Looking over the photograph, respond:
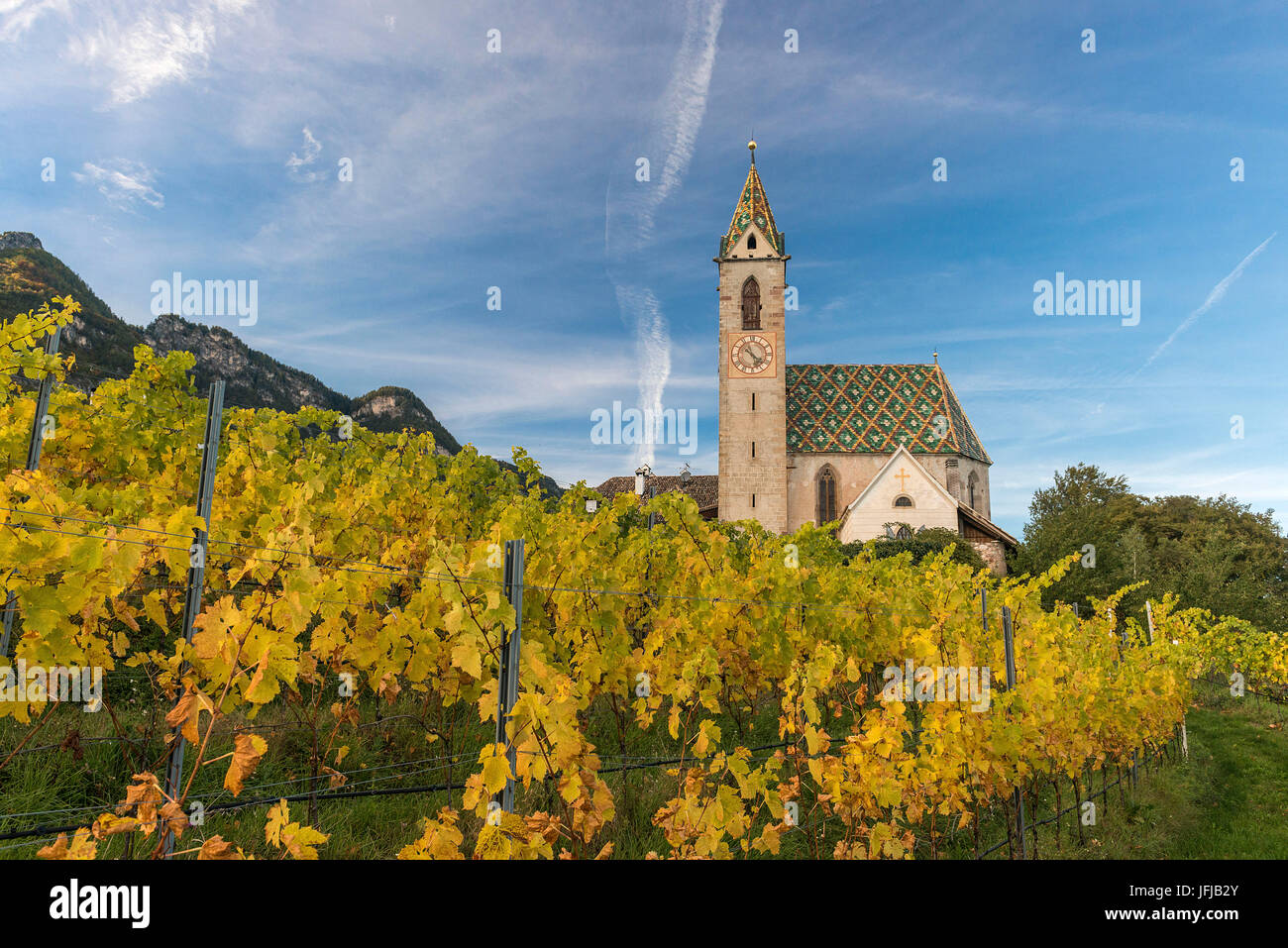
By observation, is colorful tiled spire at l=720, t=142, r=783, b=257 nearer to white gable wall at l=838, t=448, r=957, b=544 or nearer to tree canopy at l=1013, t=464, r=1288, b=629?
white gable wall at l=838, t=448, r=957, b=544

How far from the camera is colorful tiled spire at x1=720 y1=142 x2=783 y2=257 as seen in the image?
3403 centimetres

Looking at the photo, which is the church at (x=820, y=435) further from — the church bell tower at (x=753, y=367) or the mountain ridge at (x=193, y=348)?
the mountain ridge at (x=193, y=348)

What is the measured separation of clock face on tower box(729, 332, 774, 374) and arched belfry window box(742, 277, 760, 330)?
90 cm

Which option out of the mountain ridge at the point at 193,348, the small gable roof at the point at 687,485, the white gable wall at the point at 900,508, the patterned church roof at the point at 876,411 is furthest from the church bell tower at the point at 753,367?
the mountain ridge at the point at 193,348

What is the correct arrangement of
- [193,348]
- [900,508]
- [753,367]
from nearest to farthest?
[900,508], [753,367], [193,348]

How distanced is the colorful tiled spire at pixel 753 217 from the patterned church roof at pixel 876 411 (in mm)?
7326

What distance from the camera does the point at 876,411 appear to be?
35.1m

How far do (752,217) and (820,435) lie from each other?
11.9 metres

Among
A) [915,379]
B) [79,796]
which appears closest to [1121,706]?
[79,796]

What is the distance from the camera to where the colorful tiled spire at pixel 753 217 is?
34.0 m

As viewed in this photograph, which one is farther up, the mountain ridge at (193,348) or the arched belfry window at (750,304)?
the mountain ridge at (193,348)

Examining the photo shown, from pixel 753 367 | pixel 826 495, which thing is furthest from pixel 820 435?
pixel 753 367

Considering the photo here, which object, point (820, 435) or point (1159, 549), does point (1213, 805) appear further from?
point (1159, 549)
